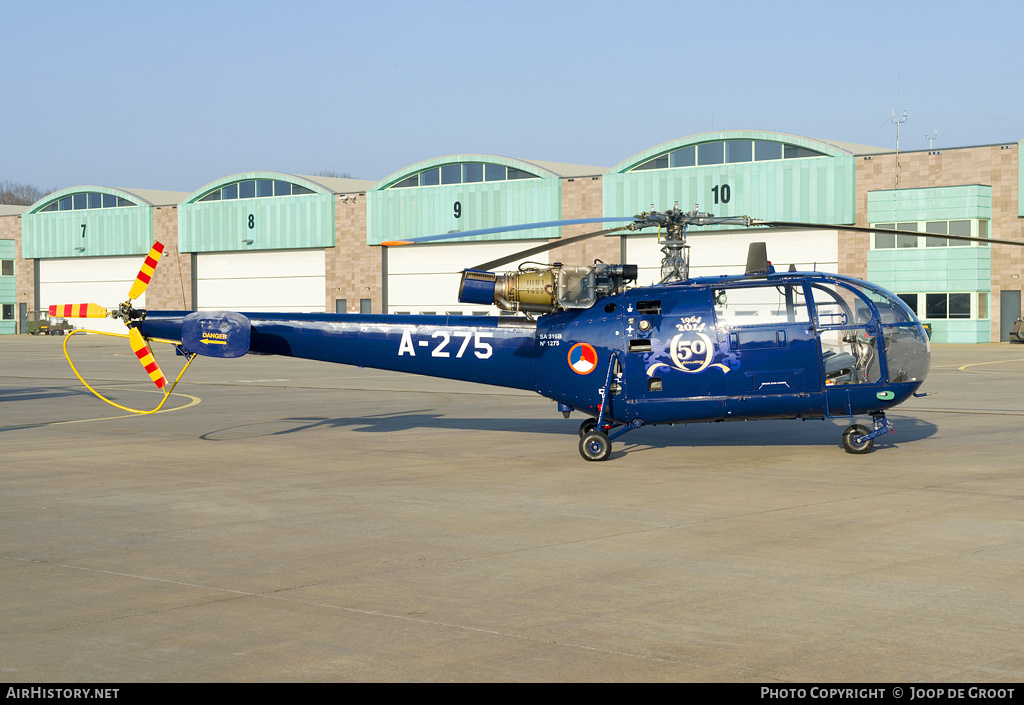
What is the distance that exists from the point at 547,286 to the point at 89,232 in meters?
76.2

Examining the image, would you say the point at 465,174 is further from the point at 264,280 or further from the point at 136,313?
the point at 136,313

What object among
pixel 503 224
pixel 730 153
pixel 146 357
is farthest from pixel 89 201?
pixel 146 357

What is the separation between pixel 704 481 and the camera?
47.1 feet

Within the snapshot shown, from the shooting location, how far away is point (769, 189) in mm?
61812

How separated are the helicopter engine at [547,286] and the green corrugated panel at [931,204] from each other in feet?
156

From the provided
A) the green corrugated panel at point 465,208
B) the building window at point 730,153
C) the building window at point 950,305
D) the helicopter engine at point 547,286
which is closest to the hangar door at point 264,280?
the green corrugated panel at point 465,208

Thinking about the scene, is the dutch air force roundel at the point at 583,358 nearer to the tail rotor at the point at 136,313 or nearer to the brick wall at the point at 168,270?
the tail rotor at the point at 136,313

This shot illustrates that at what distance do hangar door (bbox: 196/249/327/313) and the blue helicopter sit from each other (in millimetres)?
59977

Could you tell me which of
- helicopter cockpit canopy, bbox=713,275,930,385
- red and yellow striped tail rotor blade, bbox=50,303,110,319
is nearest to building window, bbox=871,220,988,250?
helicopter cockpit canopy, bbox=713,275,930,385

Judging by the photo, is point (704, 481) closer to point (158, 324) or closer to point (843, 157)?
point (158, 324)

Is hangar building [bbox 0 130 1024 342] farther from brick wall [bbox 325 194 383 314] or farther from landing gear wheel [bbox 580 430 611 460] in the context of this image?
landing gear wheel [bbox 580 430 611 460]

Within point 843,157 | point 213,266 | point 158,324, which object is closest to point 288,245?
point 213,266
